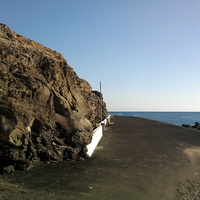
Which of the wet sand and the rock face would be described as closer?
the wet sand

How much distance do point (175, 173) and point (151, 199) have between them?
2963 millimetres

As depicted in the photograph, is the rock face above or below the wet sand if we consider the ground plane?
above

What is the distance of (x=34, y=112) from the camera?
8.73 metres

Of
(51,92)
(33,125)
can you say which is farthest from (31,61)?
(33,125)

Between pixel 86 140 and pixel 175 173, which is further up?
pixel 86 140

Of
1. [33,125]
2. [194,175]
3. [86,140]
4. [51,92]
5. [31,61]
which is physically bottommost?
[194,175]

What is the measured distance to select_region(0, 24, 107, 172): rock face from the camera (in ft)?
24.7

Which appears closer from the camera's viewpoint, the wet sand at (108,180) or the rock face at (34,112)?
the wet sand at (108,180)

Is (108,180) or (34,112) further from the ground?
(34,112)

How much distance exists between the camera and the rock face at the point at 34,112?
7.52m

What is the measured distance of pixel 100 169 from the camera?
8.74 meters

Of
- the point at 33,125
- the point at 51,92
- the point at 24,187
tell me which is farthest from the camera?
the point at 51,92

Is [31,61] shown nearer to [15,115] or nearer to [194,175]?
[15,115]

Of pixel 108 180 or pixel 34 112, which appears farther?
pixel 34 112
